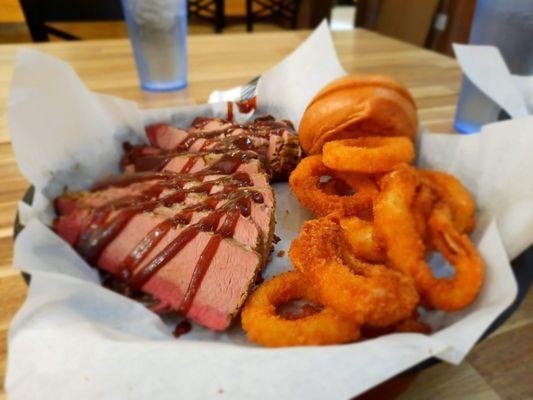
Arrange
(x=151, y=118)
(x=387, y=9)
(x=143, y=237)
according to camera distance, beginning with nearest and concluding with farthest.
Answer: (x=143, y=237) → (x=151, y=118) → (x=387, y=9)

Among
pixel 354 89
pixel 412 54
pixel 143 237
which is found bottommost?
pixel 412 54

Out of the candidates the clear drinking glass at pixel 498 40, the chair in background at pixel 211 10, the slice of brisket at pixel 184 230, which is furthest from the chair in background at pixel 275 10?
the slice of brisket at pixel 184 230

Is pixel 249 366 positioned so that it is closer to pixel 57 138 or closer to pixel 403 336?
pixel 403 336

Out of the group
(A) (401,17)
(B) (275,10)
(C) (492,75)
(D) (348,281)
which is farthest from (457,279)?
(B) (275,10)

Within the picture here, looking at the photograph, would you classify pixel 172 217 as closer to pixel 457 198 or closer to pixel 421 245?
pixel 421 245

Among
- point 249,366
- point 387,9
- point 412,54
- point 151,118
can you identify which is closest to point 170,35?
point 151,118

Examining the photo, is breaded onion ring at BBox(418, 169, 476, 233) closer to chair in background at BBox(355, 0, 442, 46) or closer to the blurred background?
the blurred background
